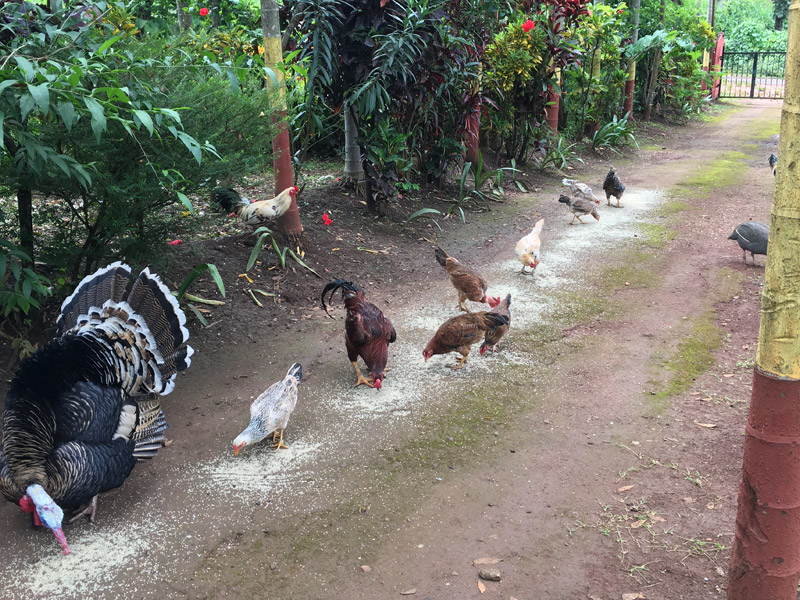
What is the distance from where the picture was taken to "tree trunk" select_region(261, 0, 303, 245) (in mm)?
6270

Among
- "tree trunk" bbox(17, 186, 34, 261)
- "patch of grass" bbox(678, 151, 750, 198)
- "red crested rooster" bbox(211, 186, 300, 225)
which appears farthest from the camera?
"patch of grass" bbox(678, 151, 750, 198)

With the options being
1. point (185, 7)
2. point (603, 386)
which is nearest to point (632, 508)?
point (603, 386)

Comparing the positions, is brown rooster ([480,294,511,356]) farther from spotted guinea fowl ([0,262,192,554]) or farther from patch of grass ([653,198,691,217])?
patch of grass ([653,198,691,217])

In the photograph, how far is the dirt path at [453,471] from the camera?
3342 mm

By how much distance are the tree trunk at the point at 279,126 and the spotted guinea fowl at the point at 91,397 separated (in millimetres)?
2341

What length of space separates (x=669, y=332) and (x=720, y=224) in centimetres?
409

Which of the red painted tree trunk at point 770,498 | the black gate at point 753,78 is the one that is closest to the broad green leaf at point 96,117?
the red painted tree trunk at point 770,498

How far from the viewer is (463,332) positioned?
523cm

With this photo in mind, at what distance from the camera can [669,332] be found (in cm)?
604

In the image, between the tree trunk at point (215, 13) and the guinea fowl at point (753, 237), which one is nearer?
the guinea fowl at point (753, 237)

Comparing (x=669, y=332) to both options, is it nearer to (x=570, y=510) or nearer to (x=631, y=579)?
(x=570, y=510)

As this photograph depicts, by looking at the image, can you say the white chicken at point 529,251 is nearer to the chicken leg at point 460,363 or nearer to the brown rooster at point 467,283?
the brown rooster at point 467,283

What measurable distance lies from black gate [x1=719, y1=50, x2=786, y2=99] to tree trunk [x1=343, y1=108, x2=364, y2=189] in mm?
19441

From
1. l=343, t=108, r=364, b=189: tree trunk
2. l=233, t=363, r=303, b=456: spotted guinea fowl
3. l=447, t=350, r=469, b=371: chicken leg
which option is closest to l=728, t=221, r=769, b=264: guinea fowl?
l=447, t=350, r=469, b=371: chicken leg
